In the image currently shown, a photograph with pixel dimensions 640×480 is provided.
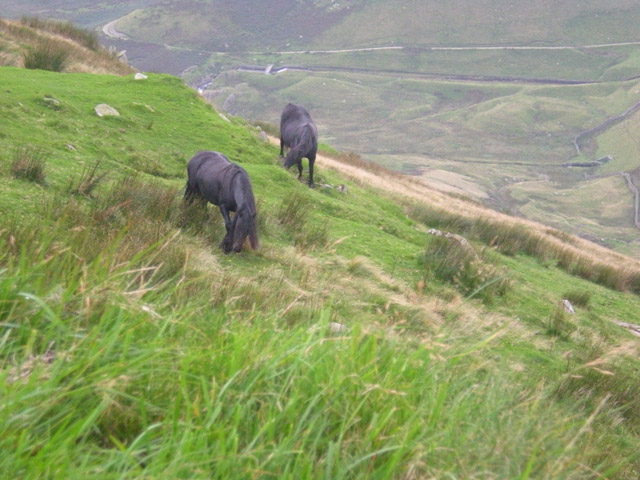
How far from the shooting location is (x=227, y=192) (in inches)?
303

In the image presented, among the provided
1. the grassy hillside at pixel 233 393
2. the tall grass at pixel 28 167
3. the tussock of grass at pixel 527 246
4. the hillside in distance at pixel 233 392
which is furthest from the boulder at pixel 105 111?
the grassy hillside at pixel 233 393

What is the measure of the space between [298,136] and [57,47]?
9.33 m

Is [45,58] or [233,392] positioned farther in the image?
[45,58]

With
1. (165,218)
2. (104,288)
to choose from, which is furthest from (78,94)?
(104,288)

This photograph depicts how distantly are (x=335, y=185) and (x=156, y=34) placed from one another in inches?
5537

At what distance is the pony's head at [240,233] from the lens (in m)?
7.26

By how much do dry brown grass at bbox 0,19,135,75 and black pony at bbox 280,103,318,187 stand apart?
24.1 ft

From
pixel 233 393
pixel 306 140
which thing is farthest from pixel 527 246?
pixel 233 393

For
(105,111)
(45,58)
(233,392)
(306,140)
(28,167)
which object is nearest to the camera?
(233,392)

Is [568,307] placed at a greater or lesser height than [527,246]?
greater

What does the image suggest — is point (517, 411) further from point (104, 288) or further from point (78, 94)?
point (78, 94)

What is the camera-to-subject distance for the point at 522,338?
23.3 ft

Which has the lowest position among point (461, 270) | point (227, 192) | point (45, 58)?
point (461, 270)

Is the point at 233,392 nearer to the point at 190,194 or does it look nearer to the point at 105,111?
the point at 190,194
